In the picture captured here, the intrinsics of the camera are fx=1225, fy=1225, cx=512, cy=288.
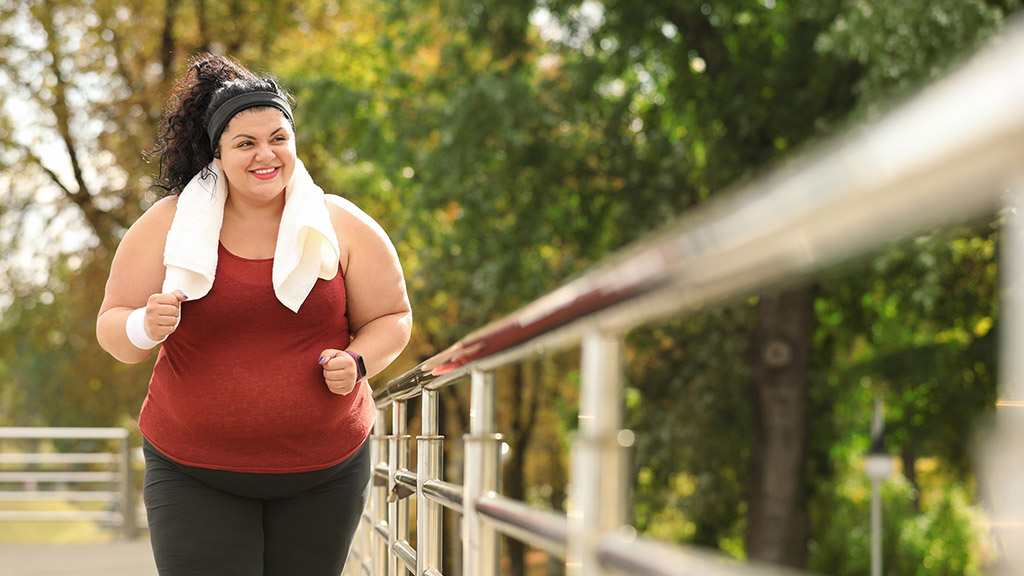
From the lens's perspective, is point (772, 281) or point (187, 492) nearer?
point (772, 281)

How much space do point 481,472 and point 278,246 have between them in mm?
779

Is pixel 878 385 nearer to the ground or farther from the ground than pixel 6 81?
nearer to the ground

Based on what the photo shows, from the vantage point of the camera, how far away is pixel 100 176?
57.2 ft

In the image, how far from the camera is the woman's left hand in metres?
2.61

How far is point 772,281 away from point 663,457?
1370 centimetres

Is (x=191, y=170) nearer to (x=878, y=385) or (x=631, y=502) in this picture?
(x=631, y=502)

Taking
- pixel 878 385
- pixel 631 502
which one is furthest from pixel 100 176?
pixel 631 502

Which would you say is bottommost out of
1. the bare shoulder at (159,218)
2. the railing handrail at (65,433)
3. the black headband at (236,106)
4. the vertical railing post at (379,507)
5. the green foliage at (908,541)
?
the green foliage at (908,541)

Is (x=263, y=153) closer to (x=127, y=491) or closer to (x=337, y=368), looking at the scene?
(x=337, y=368)

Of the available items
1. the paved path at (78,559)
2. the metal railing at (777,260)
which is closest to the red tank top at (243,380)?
the metal railing at (777,260)

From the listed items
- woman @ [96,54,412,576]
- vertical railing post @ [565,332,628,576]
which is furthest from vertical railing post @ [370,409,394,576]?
vertical railing post @ [565,332,628,576]

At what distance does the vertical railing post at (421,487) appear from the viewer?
2.79 meters

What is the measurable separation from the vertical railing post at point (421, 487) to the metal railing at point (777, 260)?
801mm

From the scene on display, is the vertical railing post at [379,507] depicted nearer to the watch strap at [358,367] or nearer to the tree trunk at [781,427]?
the watch strap at [358,367]
